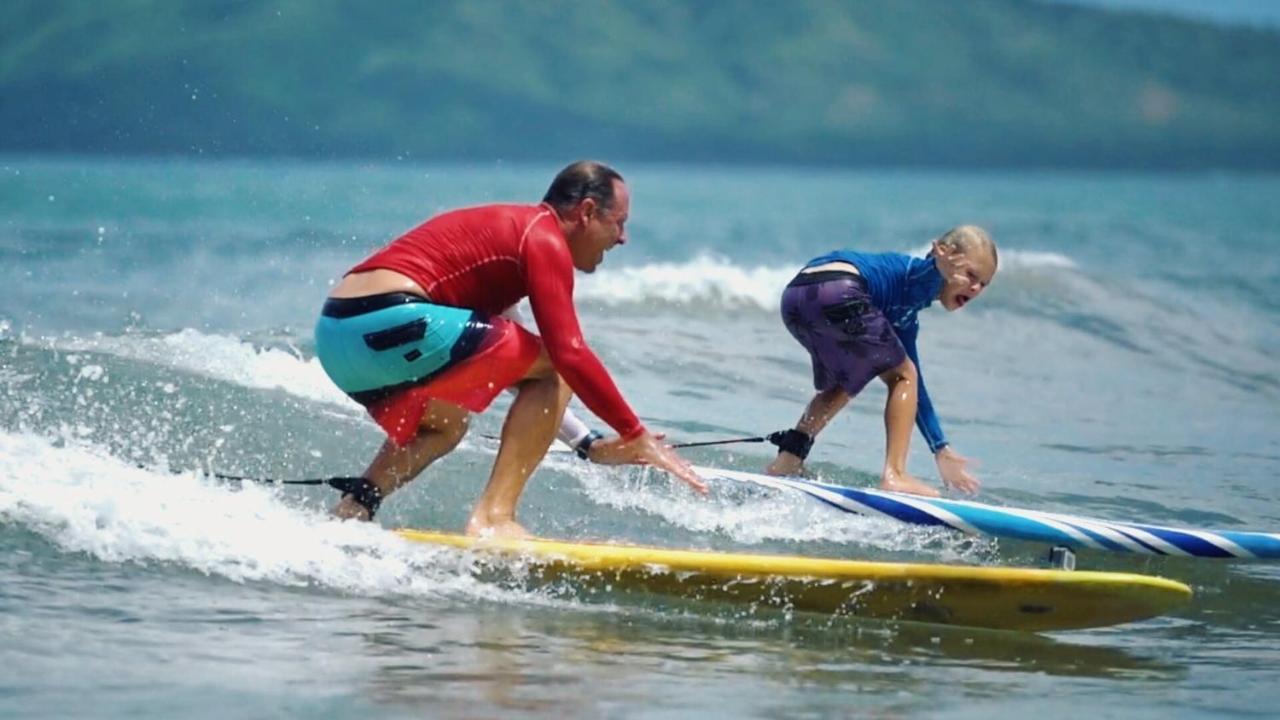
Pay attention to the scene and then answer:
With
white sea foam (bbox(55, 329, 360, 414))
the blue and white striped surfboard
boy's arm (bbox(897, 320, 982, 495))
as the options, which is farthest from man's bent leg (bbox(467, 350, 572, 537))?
white sea foam (bbox(55, 329, 360, 414))

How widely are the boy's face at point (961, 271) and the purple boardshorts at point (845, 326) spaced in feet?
1.04

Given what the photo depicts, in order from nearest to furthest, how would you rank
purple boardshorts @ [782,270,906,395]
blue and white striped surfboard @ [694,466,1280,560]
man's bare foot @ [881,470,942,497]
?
blue and white striped surfboard @ [694,466,1280,560] < man's bare foot @ [881,470,942,497] < purple boardshorts @ [782,270,906,395]

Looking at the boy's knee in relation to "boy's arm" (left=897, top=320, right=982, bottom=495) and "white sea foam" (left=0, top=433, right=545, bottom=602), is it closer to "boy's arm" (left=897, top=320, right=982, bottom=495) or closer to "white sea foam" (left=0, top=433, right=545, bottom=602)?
"boy's arm" (left=897, top=320, right=982, bottom=495)

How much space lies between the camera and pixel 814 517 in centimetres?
820

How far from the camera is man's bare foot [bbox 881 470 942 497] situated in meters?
8.20

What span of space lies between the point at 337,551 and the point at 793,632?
1500mm

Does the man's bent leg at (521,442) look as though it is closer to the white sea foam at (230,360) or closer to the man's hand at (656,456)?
the man's hand at (656,456)

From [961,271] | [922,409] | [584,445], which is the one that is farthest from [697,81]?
[584,445]

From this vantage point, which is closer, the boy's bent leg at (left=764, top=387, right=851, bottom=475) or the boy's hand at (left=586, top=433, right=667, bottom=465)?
the boy's hand at (left=586, top=433, right=667, bottom=465)

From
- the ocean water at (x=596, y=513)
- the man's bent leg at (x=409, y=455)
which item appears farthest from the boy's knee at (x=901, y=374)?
the man's bent leg at (x=409, y=455)

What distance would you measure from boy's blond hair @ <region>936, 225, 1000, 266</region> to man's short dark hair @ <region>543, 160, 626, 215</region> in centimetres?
196

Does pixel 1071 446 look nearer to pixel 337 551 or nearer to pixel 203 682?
pixel 337 551

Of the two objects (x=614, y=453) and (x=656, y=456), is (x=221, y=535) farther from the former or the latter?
(x=656, y=456)

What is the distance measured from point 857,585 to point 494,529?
1219mm
